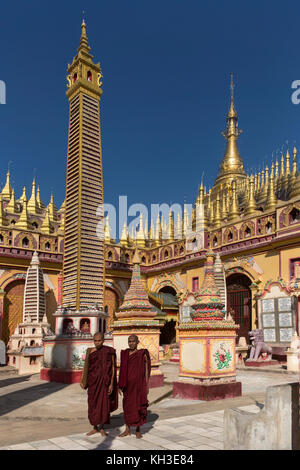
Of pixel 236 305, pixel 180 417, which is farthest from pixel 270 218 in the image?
pixel 180 417

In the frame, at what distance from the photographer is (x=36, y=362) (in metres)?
17.0

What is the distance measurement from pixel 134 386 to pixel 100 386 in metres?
0.48

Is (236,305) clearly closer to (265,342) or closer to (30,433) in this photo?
(265,342)

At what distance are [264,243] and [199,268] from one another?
509 cm

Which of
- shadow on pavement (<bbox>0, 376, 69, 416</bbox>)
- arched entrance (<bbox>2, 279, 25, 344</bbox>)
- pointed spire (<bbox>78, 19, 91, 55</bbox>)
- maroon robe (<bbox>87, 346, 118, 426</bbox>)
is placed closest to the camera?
maroon robe (<bbox>87, 346, 118, 426</bbox>)

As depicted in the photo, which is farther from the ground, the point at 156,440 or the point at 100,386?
the point at 100,386

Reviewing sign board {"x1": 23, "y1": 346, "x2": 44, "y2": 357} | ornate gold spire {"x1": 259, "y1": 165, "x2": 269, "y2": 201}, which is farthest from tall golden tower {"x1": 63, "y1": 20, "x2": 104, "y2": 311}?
ornate gold spire {"x1": 259, "y1": 165, "x2": 269, "y2": 201}

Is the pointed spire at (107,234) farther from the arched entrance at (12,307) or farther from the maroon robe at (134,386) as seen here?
the maroon robe at (134,386)

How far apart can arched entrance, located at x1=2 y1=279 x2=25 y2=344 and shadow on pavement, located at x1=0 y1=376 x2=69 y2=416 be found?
11.0m

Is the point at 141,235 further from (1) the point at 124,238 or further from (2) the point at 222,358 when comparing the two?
(2) the point at 222,358

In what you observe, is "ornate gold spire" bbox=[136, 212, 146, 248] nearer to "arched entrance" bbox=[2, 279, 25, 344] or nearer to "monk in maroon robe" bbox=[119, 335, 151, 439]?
"arched entrance" bbox=[2, 279, 25, 344]

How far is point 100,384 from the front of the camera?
6.13 metres

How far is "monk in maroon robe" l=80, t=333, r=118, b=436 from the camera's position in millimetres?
6016

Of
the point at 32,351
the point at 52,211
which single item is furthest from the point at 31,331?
the point at 52,211
